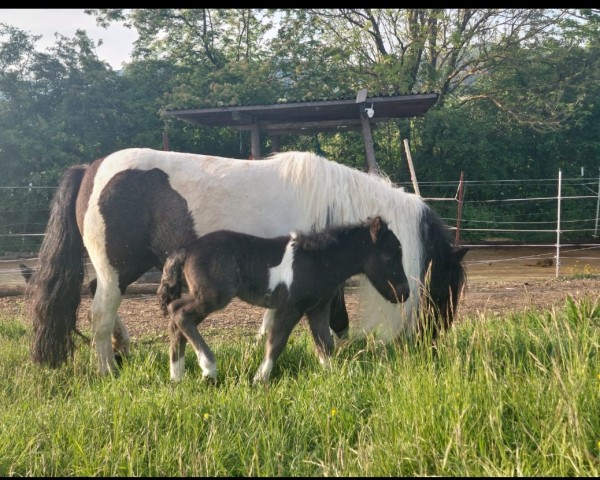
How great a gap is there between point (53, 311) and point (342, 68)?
17313mm

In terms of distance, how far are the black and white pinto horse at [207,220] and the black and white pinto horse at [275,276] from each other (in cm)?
12

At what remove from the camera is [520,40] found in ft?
66.6

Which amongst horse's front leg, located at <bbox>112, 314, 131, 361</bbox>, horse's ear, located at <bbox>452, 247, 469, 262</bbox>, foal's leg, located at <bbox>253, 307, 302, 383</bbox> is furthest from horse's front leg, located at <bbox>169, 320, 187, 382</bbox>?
horse's ear, located at <bbox>452, 247, 469, 262</bbox>

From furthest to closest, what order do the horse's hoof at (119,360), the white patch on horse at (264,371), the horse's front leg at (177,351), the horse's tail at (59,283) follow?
1. the horse's hoof at (119,360)
2. the horse's tail at (59,283)
3. the horse's front leg at (177,351)
4. the white patch on horse at (264,371)

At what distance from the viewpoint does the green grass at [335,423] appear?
9.47 feet

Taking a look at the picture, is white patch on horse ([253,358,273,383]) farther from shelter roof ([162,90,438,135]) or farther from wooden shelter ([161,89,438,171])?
shelter roof ([162,90,438,135])

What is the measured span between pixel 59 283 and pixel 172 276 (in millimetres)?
1091

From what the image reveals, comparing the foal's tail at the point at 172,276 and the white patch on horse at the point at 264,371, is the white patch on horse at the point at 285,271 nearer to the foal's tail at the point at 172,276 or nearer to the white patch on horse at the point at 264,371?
the white patch on horse at the point at 264,371

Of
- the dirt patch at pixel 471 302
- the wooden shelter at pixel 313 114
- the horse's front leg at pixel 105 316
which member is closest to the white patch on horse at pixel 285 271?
the dirt patch at pixel 471 302

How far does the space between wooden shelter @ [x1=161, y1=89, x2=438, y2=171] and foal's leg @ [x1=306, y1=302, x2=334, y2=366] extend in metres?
5.45

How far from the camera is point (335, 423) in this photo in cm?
344

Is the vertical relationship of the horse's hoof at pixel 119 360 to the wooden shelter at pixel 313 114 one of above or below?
below
